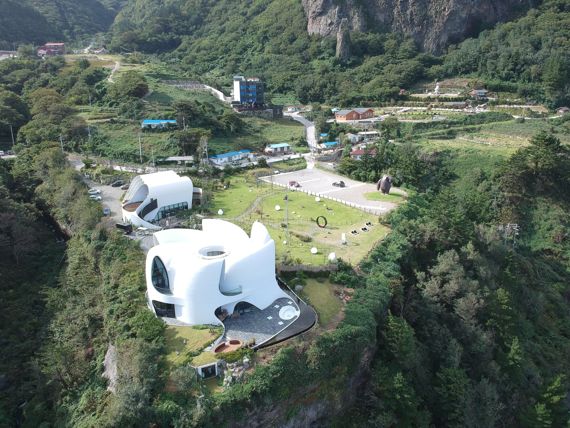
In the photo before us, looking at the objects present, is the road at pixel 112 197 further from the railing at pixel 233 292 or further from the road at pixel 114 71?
the road at pixel 114 71

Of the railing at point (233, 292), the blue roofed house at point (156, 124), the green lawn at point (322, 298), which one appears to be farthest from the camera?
the blue roofed house at point (156, 124)

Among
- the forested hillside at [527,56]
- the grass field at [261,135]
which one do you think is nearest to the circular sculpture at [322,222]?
the grass field at [261,135]

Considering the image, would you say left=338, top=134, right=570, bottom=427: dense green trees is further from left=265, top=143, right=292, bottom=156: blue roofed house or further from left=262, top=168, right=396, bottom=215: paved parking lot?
left=265, top=143, right=292, bottom=156: blue roofed house

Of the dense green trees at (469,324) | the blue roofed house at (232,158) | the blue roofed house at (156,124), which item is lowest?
the dense green trees at (469,324)

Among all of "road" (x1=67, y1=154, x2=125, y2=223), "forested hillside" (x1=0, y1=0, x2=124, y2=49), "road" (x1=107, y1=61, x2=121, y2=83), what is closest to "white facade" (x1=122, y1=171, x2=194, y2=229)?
"road" (x1=67, y1=154, x2=125, y2=223)

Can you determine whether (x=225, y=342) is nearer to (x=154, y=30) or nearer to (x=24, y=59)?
(x=24, y=59)
